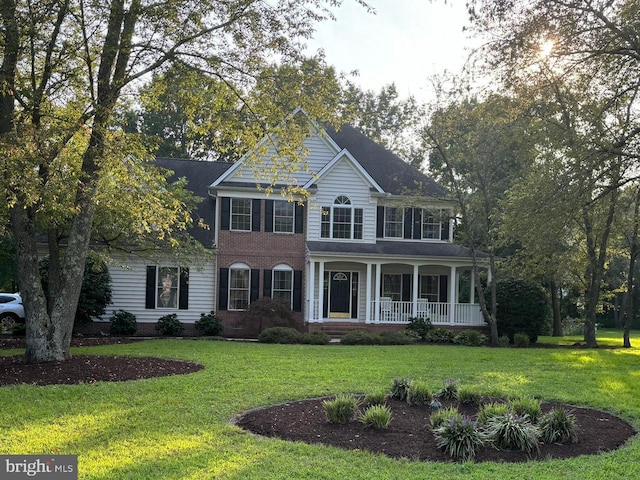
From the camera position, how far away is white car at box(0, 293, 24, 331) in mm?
23266

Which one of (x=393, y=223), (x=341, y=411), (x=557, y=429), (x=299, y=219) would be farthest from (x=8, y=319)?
(x=557, y=429)

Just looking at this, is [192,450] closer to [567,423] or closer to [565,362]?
[567,423]

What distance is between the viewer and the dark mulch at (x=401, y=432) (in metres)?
6.47

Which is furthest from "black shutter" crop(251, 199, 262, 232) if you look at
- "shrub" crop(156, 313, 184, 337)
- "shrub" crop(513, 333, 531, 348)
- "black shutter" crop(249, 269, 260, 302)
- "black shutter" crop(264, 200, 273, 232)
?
"shrub" crop(513, 333, 531, 348)

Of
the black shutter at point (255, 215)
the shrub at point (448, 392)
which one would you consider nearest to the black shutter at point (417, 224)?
the black shutter at point (255, 215)

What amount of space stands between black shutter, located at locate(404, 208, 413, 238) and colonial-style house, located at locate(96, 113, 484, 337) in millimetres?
42

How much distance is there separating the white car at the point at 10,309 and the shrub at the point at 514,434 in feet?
69.5

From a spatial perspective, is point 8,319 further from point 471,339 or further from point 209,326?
point 471,339

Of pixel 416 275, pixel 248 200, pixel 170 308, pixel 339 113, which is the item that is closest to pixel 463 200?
pixel 416 275

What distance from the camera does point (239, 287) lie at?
2412 cm

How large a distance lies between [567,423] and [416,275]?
1750 centimetres

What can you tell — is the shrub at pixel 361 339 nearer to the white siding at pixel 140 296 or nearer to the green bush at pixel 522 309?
the green bush at pixel 522 309

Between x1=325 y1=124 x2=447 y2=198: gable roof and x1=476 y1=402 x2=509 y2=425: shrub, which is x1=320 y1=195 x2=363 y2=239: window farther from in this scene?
x1=476 y1=402 x2=509 y2=425: shrub

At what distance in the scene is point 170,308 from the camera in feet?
78.0
